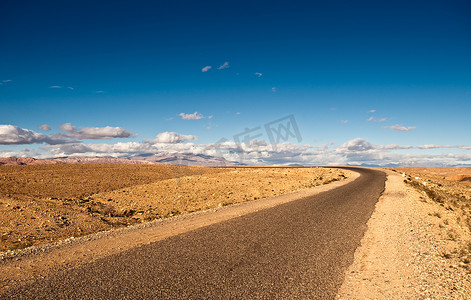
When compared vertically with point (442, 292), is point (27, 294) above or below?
above

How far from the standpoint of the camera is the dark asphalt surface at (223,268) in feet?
19.0

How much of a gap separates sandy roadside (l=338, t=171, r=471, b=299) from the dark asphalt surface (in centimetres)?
49

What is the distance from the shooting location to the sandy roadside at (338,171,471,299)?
20.5ft

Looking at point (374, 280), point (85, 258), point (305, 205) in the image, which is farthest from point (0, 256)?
point (305, 205)

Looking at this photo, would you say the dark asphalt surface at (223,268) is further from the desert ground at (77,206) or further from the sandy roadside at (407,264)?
the desert ground at (77,206)

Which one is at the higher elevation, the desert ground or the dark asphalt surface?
the dark asphalt surface

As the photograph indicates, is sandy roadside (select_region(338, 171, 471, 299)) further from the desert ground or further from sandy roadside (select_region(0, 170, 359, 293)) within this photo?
the desert ground

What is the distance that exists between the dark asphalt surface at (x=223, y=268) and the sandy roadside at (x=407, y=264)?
0.49m

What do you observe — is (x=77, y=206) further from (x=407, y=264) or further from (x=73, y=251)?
(x=407, y=264)

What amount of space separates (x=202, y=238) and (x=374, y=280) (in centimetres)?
599

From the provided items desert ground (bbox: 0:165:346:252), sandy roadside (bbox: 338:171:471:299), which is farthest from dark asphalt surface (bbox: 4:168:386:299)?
desert ground (bbox: 0:165:346:252)

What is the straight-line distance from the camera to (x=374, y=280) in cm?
682

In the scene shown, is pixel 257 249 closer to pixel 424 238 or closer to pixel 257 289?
pixel 257 289

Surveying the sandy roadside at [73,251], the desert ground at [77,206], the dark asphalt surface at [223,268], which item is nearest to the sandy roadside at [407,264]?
the dark asphalt surface at [223,268]
